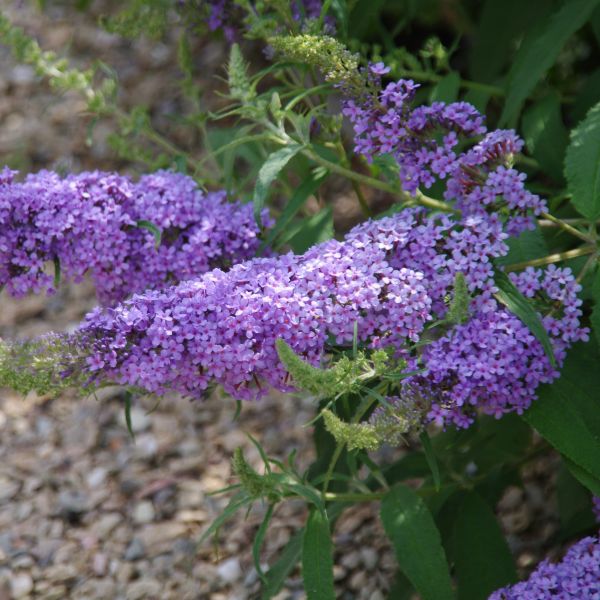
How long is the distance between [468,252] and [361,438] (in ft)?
2.14

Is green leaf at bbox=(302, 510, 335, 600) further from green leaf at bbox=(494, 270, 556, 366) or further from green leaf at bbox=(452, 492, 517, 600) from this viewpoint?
green leaf at bbox=(494, 270, 556, 366)

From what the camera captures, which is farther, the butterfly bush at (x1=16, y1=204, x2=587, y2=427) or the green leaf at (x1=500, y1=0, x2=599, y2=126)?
the green leaf at (x1=500, y1=0, x2=599, y2=126)

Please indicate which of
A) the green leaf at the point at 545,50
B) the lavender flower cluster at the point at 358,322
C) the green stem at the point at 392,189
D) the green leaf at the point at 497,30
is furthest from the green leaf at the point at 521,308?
the green leaf at the point at 497,30

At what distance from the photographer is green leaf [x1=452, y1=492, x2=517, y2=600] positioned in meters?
3.16

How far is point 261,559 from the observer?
411 centimetres

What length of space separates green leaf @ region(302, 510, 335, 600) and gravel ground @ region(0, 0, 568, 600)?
3.05 ft

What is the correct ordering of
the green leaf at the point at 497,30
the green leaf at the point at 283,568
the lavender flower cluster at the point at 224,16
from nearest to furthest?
the green leaf at the point at 283,568
the lavender flower cluster at the point at 224,16
the green leaf at the point at 497,30

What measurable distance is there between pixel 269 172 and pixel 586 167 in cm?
92

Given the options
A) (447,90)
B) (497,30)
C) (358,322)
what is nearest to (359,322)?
(358,322)

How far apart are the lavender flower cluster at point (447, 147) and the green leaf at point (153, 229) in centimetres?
65

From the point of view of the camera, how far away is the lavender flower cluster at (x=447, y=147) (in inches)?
112

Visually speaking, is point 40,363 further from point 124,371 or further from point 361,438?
point 361,438

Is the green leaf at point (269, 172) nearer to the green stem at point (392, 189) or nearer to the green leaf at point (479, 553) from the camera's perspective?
the green stem at point (392, 189)

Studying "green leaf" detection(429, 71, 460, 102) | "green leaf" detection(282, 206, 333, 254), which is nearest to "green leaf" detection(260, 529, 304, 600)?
"green leaf" detection(282, 206, 333, 254)
